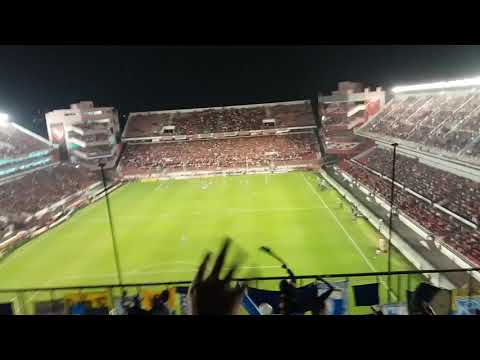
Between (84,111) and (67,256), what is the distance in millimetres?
9297

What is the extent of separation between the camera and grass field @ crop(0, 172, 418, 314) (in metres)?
8.80

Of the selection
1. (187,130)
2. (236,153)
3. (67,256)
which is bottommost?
(67,256)

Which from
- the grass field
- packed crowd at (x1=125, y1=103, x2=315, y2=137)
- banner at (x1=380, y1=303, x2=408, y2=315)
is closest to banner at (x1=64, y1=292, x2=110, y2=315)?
banner at (x1=380, y1=303, x2=408, y2=315)

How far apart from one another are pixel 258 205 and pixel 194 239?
401cm

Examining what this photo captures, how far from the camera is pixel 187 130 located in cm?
2389

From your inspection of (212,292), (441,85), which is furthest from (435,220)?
(441,85)

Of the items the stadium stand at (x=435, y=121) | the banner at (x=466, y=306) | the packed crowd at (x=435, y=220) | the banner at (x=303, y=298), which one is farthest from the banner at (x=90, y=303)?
the stadium stand at (x=435, y=121)

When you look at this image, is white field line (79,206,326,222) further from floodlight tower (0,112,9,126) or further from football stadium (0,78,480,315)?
floodlight tower (0,112,9,126)

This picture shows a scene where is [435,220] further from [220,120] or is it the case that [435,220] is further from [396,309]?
[220,120]

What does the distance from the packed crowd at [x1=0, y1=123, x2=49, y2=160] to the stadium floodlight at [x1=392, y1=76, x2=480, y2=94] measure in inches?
796
